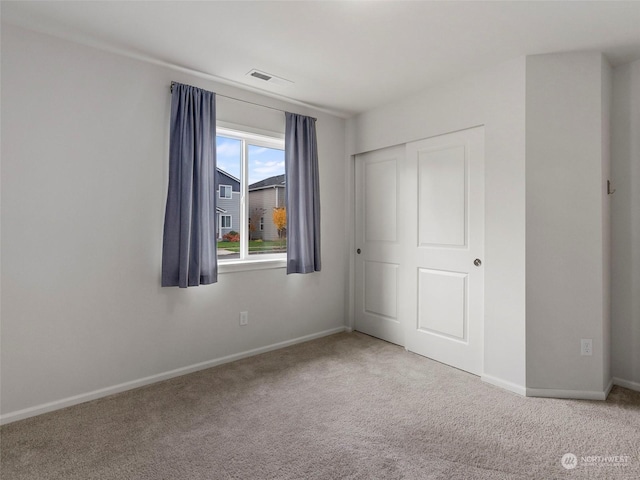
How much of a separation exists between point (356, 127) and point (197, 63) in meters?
1.85

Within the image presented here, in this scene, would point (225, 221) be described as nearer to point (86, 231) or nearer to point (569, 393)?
point (86, 231)

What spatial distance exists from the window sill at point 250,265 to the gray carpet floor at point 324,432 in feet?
2.96

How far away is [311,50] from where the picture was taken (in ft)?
8.26

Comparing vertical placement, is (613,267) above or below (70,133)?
below

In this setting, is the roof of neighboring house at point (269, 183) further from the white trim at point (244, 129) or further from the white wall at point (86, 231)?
the white wall at point (86, 231)

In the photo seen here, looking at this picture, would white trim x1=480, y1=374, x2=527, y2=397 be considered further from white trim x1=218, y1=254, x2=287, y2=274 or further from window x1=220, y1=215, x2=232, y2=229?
window x1=220, y1=215, x2=232, y2=229

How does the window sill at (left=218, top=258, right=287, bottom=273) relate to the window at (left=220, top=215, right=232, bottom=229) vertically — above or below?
below

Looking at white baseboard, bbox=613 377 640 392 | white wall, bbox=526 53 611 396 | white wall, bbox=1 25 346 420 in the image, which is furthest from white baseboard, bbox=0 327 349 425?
white baseboard, bbox=613 377 640 392

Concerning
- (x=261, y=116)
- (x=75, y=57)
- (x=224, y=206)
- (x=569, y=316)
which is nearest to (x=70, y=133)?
(x=75, y=57)

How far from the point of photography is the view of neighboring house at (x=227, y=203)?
325cm

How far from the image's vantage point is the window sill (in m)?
3.13

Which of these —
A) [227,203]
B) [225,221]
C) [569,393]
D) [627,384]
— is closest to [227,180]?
[227,203]

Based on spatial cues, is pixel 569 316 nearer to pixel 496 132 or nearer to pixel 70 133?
pixel 496 132

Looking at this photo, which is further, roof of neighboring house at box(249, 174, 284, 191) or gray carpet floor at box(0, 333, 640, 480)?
roof of neighboring house at box(249, 174, 284, 191)
